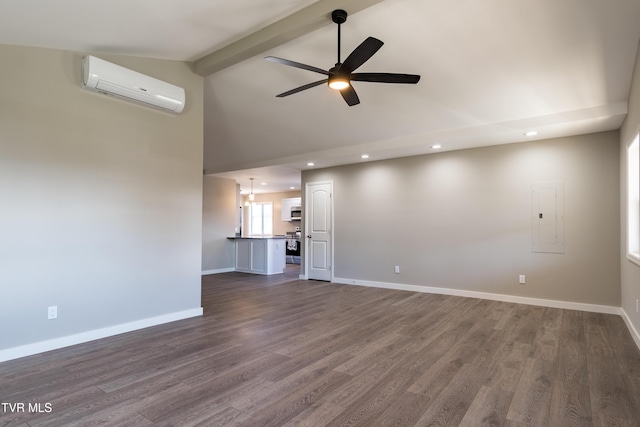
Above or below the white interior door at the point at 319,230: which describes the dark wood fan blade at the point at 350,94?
above

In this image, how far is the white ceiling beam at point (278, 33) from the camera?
291 centimetres

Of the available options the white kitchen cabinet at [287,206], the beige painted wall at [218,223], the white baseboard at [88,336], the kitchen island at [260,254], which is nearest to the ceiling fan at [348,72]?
the white baseboard at [88,336]

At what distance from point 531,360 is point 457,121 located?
3218mm

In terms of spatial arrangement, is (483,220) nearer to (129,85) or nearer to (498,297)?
(498,297)

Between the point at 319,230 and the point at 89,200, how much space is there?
4.63 meters

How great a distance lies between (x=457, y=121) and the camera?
190 inches

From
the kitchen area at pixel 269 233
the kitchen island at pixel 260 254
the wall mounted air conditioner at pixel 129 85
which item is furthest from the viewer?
the kitchen area at pixel 269 233

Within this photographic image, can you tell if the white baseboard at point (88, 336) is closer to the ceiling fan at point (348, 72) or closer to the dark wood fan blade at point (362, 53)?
the ceiling fan at point (348, 72)

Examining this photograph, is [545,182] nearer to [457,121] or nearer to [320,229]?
[457,121]

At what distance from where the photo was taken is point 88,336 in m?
3.37

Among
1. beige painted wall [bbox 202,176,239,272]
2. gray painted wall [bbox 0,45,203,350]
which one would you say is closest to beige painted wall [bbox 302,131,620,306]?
beige painted wall [bbox 202,176,239,272]

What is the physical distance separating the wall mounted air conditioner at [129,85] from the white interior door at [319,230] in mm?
3809

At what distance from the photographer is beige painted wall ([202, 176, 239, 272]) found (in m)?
8.34

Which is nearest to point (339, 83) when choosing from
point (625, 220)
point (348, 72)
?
point (348, 72)
